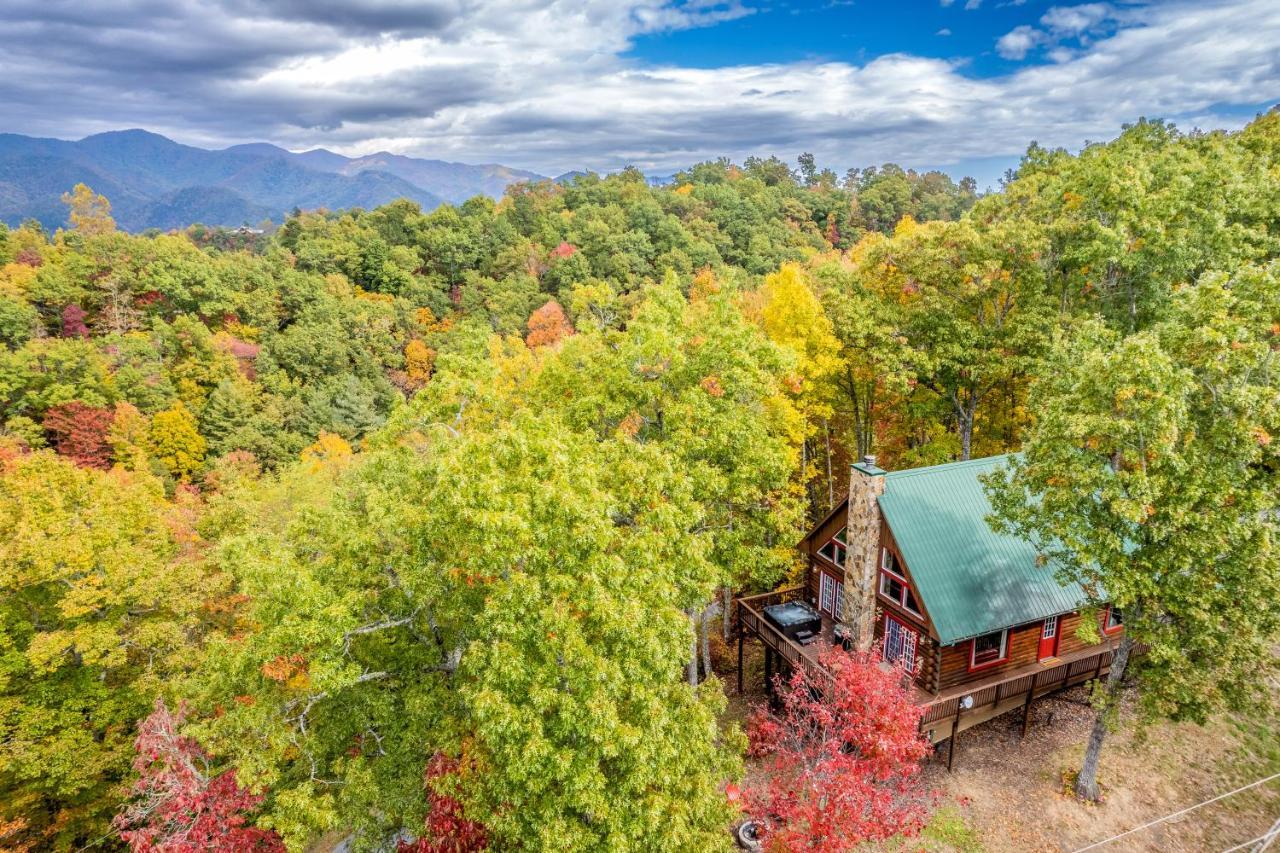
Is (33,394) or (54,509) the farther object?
(33,394)

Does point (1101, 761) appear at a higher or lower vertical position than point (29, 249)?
lower

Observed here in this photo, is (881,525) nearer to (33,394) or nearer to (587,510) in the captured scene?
(587,510)

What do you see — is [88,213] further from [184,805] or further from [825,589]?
[825,589]

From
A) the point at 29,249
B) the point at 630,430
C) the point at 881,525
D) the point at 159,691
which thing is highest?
the point at 29,249

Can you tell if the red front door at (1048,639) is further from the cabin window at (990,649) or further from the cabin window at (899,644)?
the cabin window at (899,644)

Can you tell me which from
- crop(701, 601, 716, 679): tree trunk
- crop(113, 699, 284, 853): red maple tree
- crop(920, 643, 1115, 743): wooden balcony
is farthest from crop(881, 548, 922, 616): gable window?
crop(113, 699, 284, 853): red maple tree

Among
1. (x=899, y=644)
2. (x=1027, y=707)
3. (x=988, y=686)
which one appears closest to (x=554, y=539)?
(x=899, y=644)

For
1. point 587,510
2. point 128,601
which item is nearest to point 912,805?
point 587,510
